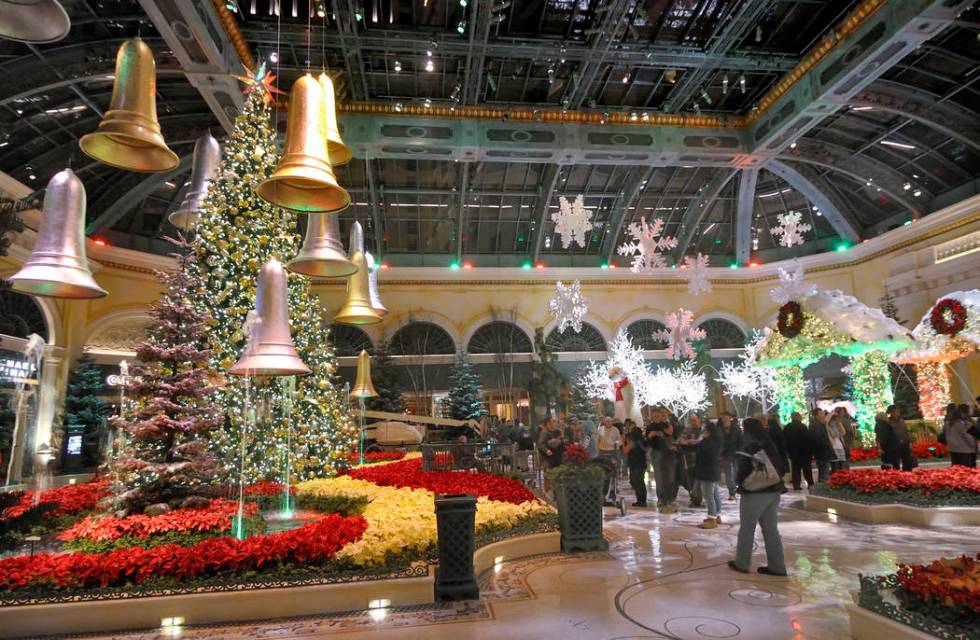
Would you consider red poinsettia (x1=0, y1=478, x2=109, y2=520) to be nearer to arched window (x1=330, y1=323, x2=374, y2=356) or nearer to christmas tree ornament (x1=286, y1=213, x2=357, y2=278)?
christmas tree ornament (x1=286, y1=213, x2=357, y2=278)

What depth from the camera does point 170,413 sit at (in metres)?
7.20

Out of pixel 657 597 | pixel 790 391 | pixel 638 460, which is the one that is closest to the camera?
pixel 657 597

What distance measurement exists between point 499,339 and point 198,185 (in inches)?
638

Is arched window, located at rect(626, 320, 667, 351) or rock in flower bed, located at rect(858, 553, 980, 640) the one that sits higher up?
arched window, located at rect(626, 320, 667, 351)

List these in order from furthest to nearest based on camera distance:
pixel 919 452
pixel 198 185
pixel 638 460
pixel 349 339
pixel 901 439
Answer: pixel 349 339, pixel 919 452, pixel 638 460, pixel 901 439, pixel 198 185

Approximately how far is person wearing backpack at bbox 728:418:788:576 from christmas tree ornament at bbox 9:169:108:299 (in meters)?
5.58

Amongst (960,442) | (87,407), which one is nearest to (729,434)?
(960,442)

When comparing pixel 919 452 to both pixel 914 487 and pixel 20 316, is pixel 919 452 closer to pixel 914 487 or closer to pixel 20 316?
pixel 914 487

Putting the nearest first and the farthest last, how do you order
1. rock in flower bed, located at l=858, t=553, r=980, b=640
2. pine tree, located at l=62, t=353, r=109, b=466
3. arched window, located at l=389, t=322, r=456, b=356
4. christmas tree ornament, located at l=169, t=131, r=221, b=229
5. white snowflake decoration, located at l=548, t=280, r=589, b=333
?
rock in flower bed, located at l=858, t=553, r=980, b=640 < christmas tree ornament, located at l=169, t=131, r=221, b=229 < pine tree, located at l=62, t=353, r=109, b=466 < white snowflake decoration, located at l=548, t=280, r=589, b=333 < arched window, located at l=389, t=322, r=456, b=356

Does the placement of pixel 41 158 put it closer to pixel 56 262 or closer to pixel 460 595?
pixel 56 262

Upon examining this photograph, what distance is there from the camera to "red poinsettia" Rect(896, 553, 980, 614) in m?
3.41

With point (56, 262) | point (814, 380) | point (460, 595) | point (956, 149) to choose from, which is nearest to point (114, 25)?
point (56, 262)

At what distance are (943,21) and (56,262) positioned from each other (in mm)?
13902

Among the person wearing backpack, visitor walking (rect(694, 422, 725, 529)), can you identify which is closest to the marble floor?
the person wearing backpack
